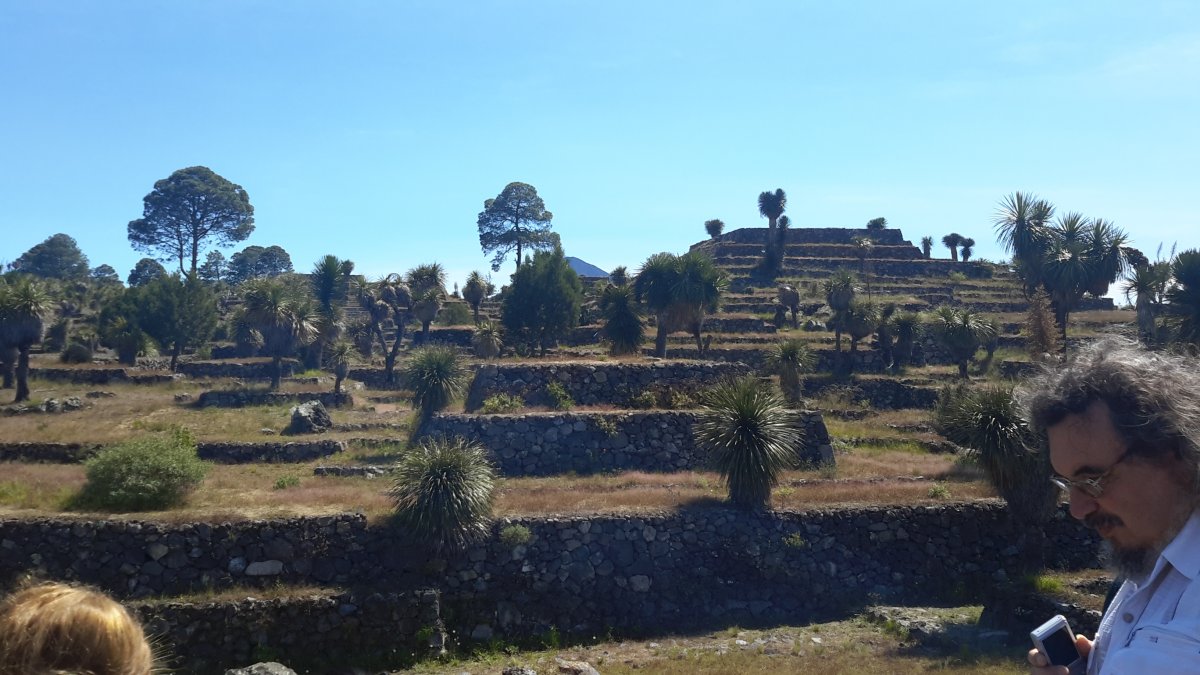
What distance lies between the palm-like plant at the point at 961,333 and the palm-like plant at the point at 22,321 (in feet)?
142

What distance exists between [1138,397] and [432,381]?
27.4 metres

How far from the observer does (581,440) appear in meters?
24.9

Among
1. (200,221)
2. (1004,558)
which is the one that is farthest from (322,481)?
(200,221)

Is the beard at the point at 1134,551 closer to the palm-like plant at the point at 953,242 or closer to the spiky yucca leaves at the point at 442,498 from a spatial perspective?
the spiky yucca leaves at the point at 442,498

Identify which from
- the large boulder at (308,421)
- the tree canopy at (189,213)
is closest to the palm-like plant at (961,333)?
the large boulder at (308,421)

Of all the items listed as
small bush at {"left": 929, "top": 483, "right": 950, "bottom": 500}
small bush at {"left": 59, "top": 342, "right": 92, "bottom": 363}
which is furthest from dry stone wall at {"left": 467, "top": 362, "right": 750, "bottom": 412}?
small bush at {"left": 59, "top": 342, "right": 92, "bottom": 363}

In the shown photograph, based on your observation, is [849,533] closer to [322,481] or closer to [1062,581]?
[1062,581]

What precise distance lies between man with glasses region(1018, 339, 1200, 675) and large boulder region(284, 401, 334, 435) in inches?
1262

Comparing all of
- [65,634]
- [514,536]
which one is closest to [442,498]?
[514,536]

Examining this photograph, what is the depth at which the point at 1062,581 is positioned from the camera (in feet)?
59.1

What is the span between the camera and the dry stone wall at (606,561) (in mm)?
17047

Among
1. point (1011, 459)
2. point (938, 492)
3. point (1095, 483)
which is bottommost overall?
point (938, 492)

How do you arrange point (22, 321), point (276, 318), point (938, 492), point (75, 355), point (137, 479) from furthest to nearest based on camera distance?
point (75, 355) → point (276, 318) → point (22, 321) → point (938, 492) → point (137, 479)

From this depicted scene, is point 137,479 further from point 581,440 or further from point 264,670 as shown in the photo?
point 581,440
